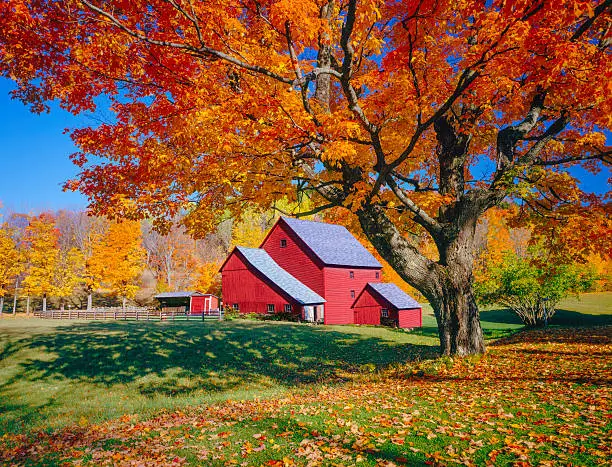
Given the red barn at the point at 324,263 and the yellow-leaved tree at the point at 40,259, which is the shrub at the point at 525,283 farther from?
the yellow-leaved tree at the point at 40,259

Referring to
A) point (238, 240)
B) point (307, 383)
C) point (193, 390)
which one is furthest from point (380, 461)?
point (238, 240)

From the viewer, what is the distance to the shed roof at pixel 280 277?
3331cm

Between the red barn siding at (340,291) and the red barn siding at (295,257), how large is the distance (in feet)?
2.93

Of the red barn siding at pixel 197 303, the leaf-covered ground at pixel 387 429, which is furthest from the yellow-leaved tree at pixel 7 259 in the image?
the leaf-covered ground at pixel 387 429

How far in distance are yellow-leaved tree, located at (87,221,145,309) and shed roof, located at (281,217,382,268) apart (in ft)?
67.4

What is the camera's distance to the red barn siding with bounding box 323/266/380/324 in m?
35.7

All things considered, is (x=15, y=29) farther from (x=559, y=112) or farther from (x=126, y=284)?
(x=126, y=284)

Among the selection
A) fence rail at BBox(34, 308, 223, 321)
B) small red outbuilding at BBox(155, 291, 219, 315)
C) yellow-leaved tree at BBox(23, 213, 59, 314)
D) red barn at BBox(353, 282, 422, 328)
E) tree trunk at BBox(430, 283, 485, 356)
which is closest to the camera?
tree trunk at BBox(430, 283, 485, 356)

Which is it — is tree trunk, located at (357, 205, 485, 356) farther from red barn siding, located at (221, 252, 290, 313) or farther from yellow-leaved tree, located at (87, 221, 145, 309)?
yellow-leaved tree, located at (87, 221, 145, 309)

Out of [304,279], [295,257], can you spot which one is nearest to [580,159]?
[304,279]

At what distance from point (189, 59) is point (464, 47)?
27.1 feet

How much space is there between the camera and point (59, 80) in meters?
11.6

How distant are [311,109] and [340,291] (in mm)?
28548

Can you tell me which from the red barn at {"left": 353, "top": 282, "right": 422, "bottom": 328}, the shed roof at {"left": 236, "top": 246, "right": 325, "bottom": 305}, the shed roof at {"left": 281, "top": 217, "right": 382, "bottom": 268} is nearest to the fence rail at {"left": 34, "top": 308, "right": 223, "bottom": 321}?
the shed roof at {"left": 236, "top": 246, "right": 325, "bottom": 305}
